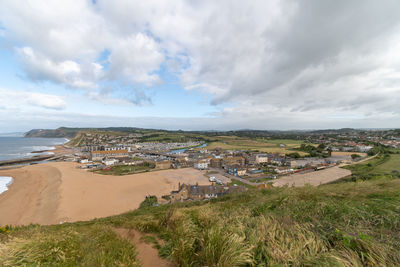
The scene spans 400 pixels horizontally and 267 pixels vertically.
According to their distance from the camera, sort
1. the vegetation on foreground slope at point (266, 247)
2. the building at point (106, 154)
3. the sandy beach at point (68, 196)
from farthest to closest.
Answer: the building at point (106, 154) → the sandy beach at point (68, 196) → the vegetation on foreground slope at point (266, 247)

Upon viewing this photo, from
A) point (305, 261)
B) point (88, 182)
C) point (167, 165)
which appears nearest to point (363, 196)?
point (305, 261)

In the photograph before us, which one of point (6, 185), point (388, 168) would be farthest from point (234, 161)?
point (6, 185)

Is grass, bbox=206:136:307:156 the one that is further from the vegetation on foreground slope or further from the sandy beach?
the vegetation on foreground slope

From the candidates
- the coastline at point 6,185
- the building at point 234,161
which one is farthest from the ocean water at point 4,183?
the building at point 234,161

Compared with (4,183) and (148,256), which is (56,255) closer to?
(148,256)

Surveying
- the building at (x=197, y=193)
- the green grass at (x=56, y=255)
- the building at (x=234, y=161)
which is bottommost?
the building at (x=234, y=161)

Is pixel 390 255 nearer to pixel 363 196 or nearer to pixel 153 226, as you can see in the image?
pixel 363 196

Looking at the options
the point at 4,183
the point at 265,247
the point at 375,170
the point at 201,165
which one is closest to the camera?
the point at 265,247

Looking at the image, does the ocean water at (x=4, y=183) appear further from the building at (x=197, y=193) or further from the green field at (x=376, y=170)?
the green field at (x=376, y=170)
